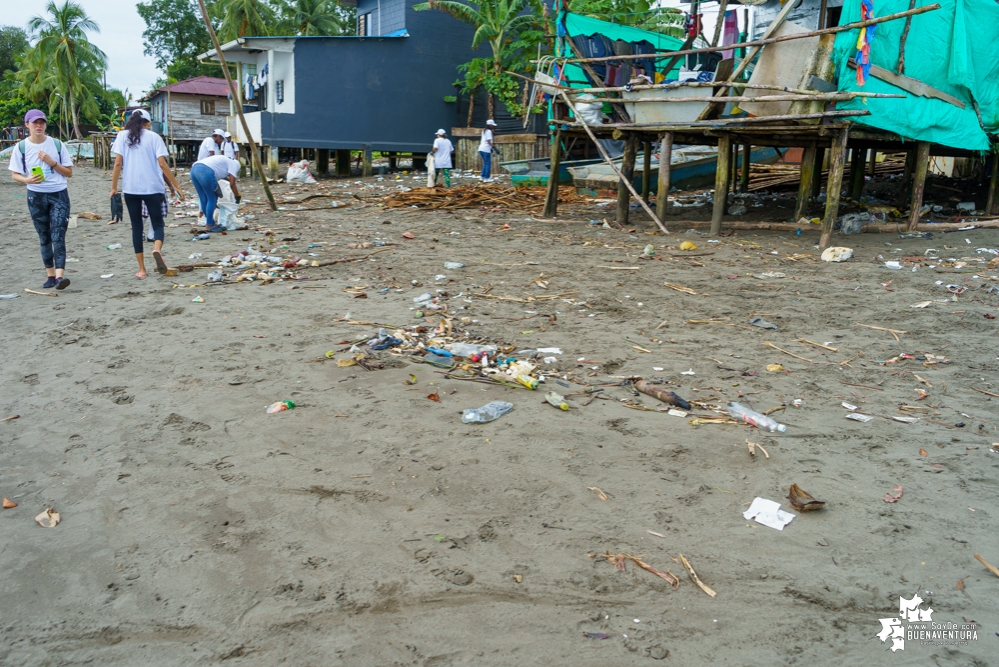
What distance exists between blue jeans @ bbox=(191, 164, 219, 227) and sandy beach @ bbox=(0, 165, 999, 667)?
4151 mm

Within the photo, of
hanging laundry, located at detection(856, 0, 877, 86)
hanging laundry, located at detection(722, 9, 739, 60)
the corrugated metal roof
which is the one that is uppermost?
the corrugated metal roof

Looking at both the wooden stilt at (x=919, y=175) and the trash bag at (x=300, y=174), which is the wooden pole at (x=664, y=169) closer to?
the wooden stilt at (x=919, y=175)

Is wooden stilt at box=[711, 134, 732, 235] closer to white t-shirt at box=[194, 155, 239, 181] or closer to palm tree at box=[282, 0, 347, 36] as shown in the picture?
white t-shirt at box=[194, 155, 239, 181]

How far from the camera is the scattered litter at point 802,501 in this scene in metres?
3.09

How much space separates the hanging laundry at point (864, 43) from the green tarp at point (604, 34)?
14.7ft

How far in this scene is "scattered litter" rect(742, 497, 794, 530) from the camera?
303 centimetres

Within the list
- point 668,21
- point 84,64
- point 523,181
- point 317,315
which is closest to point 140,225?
point 317,315

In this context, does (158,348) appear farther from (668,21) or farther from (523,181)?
(668,21)

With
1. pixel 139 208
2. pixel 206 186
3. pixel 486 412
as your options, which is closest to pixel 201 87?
pixel 206 186

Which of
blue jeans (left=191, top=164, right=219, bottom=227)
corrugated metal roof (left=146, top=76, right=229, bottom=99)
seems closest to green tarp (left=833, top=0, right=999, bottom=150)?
blue jeans (left=191, top=164, right=219, bottom=227)

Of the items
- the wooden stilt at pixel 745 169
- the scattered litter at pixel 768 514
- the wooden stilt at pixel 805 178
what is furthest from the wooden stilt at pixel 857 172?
the scattered litter at pixel 768 514

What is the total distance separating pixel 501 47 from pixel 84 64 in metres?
34.1

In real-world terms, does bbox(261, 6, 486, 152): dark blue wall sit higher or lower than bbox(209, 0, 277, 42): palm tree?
lower

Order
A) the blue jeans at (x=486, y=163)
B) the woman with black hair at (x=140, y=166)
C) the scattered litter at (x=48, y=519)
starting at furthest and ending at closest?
the blue jeans at (x=486, y=163), the woman with black hair at (x=140, y=166), the scattered litter at (x=48, y=519)
